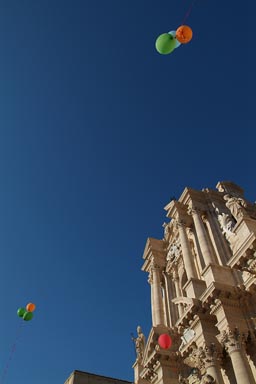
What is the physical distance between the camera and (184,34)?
1092cm

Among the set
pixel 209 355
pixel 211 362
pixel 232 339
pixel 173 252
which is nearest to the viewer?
pixel 232 339

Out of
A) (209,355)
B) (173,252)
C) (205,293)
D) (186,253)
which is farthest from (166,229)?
(209,355)

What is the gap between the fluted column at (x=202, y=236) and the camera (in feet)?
59.2

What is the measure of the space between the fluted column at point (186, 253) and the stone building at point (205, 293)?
53 mm

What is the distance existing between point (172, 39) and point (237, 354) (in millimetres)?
10936

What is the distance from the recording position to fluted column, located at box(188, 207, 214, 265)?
1805 cm

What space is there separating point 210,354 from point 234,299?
2.34 m

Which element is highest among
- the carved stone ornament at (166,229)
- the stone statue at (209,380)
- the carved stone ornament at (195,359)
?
the carved stone ornament at (166,229)

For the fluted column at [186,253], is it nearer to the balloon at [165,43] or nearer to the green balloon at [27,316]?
the green balloon at [27,316]

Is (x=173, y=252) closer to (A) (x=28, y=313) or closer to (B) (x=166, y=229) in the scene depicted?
(B) (x=166, y=229)

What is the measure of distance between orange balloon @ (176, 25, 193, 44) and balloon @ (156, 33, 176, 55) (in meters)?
0.22

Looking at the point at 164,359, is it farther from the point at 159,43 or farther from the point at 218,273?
the point at 159,43

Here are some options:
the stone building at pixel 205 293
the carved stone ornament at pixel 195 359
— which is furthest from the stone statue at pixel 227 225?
the carved stone ornament at pixel 195 359

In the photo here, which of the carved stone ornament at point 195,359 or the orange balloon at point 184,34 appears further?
the carved stone ornament at point 195,359
